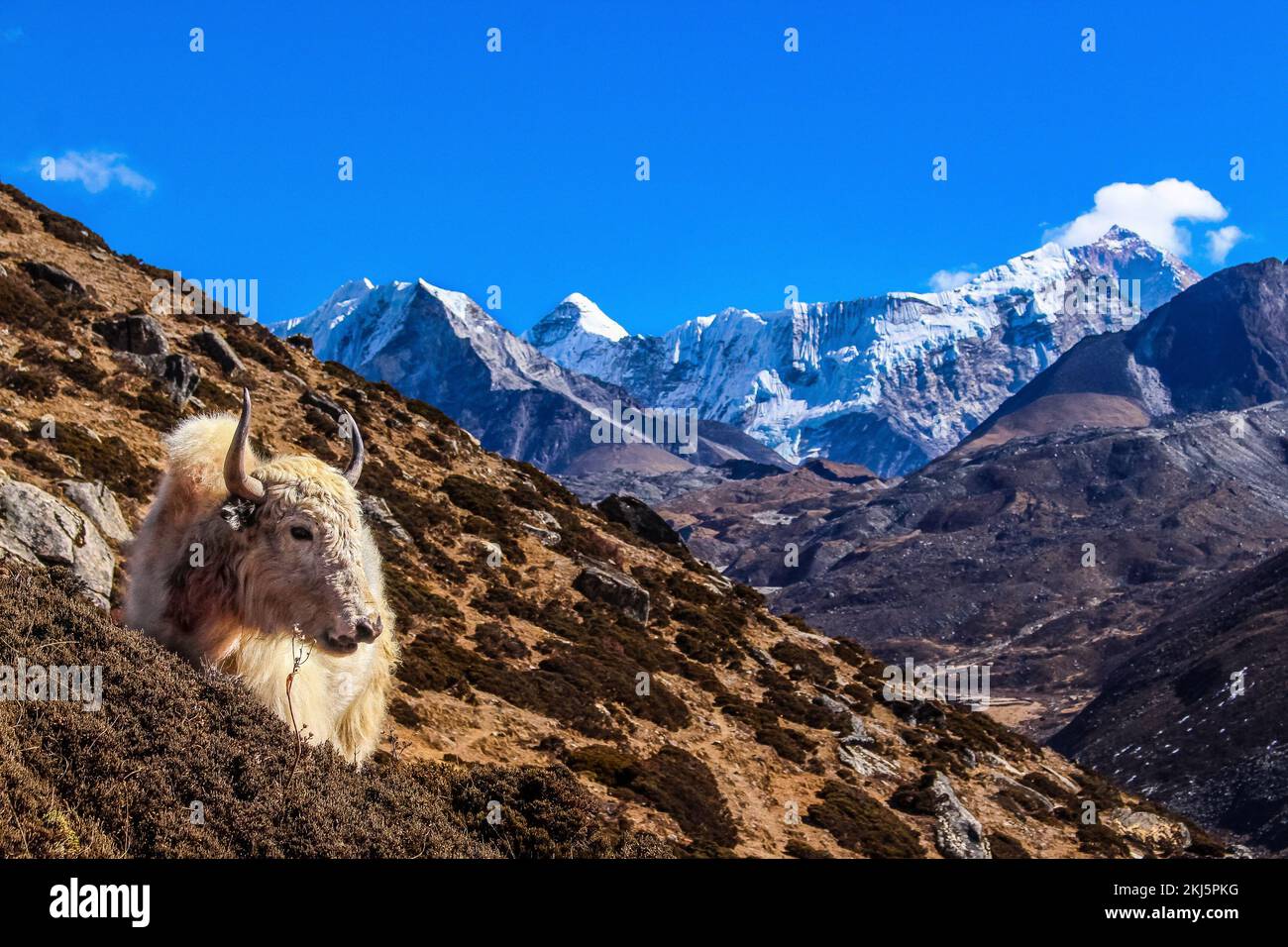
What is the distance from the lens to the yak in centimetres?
698

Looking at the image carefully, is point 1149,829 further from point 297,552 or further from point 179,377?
point 297,552

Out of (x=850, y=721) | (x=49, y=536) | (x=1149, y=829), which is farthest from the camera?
(x=1149, y=829)

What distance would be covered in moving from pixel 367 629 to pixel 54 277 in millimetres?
29841

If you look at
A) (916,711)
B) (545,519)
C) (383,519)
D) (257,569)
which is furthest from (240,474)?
Answer: (916,711)

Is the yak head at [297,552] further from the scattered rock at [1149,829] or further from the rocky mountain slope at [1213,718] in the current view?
the rocky mountain slope at [1213,718]

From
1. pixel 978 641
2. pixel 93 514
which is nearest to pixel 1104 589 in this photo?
pixel 978 641

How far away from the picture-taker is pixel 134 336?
29.6 metres

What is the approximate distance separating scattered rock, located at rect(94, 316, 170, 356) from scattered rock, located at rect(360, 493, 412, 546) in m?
6.57

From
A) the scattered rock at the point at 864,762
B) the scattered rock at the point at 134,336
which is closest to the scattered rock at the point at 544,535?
the scattered rock at the point at 864,762

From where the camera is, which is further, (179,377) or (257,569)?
(179,377)

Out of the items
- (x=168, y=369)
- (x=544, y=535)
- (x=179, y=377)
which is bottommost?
(x=544, y=535)

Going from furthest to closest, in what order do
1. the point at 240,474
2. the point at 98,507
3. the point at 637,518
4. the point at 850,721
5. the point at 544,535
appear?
the point at 637,518 < the point at 544,535 < the point at 850,721 < the point at 98,507 < the point at 240,474
